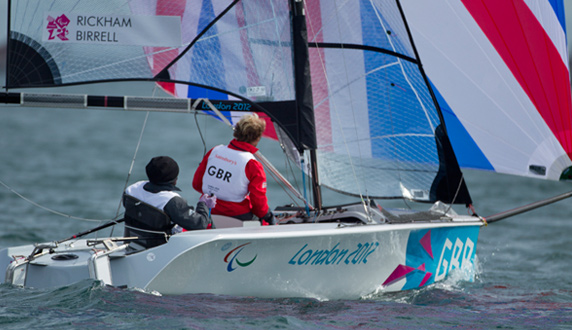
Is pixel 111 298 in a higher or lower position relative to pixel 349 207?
lower

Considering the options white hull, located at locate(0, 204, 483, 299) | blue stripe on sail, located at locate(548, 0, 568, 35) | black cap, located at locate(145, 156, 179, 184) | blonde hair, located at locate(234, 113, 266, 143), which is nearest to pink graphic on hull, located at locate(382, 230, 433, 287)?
white hull, located at locate(0, 204, 483, 299)

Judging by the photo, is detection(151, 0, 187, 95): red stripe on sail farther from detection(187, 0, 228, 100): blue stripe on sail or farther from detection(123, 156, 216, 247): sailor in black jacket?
detection(123, 156, 216, 247): sailor in black jacket

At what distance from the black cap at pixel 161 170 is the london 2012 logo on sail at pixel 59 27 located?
3.61 feet

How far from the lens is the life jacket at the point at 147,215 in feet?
13.1

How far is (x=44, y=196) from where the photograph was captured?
9.85 meters

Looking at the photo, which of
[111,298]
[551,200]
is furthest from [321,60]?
[111,298]

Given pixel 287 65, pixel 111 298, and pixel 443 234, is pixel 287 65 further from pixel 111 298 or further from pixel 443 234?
pixel 111 298

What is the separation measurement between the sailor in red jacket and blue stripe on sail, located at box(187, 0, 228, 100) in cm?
66

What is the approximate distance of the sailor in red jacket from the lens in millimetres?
4301

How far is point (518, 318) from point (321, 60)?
6.72 ft

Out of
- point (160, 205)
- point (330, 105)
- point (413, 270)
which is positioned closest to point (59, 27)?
point (160, 205)

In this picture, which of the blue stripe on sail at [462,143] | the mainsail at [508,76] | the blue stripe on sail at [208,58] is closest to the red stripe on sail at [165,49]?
the blue stripe on sail at [208,58]

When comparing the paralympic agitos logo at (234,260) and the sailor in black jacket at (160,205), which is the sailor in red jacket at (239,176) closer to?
the sailor in black jacket at (160,205)

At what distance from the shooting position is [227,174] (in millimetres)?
4320
